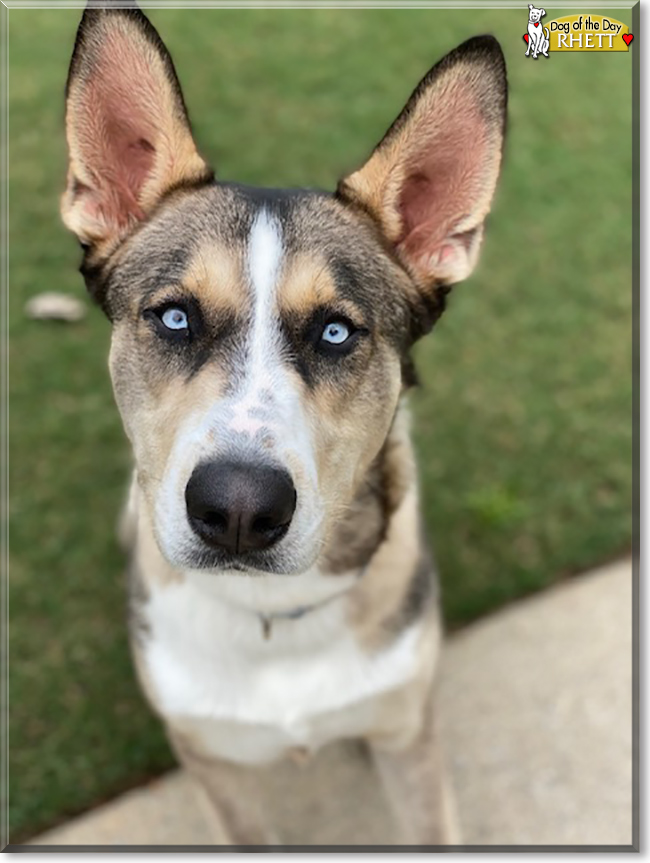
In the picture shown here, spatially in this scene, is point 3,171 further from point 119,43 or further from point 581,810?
point 581,810

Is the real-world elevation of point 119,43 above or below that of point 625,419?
above

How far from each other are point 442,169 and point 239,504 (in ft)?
3.88

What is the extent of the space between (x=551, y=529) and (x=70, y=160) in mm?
2897

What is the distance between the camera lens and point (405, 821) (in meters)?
3.25

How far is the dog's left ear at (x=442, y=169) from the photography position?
2260 millimetres

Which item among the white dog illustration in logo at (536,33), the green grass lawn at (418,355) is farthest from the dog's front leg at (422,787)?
the white dog illustration in logo at (536,33)

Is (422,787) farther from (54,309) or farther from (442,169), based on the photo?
(54,309)

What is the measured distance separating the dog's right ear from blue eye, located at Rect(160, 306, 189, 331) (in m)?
0.40

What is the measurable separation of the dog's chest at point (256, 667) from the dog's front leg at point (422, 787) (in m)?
0.48

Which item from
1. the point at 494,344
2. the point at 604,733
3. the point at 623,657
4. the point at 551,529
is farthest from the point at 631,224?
the point at 604,733

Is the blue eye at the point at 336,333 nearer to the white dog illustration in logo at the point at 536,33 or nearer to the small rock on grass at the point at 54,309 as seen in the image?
the white dog illustration in logo at the point at 536,33

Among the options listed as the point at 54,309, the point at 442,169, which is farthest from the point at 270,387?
the point at 54,309

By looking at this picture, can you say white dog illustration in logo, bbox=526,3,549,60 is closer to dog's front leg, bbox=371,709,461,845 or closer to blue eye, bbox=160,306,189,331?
blue eye, bbox=160,306,189,331

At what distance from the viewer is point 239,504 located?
1868 millimetres
